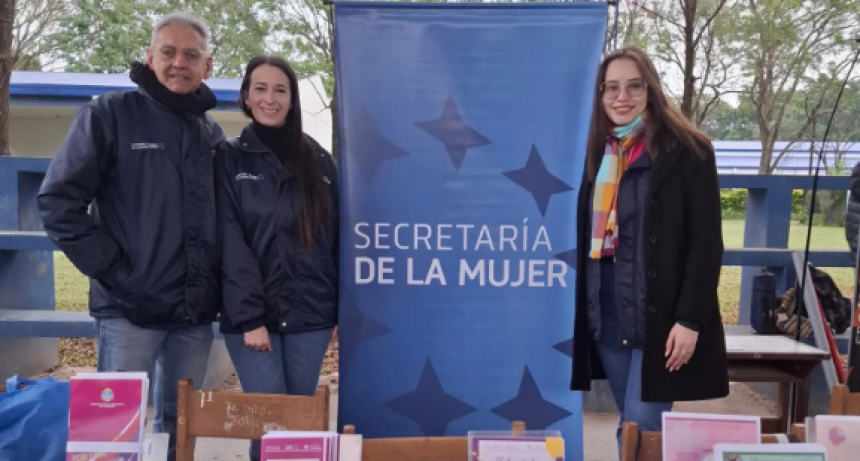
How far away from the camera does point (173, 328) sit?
7.27 feet

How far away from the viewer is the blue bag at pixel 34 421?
179 cm

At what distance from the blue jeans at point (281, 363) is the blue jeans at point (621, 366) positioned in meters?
0.90

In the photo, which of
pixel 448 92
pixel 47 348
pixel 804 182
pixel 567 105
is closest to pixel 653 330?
pixel 567 105

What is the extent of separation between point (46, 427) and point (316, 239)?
91cm

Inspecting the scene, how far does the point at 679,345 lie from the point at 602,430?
6.44 ft

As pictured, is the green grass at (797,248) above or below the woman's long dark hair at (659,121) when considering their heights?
below

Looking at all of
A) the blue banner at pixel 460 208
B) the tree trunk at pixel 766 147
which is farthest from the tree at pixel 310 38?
the tree trunk at pixel 766 147

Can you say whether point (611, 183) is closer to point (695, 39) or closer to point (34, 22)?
point (695, 39)

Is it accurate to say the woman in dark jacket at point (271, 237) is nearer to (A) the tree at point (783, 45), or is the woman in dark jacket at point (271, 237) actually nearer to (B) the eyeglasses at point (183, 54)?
(B) the eyeglasses at point (183, 54)

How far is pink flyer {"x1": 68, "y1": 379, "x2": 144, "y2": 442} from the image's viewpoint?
4.92 ft

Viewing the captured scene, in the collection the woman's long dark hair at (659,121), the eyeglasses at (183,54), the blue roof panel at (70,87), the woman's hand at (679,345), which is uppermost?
the blue roof panel at (70,87)

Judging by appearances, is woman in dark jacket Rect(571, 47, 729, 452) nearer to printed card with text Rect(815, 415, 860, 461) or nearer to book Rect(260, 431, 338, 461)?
printed card with text Rect(815, 415, 860, 461)

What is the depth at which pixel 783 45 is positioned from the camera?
14.3 m

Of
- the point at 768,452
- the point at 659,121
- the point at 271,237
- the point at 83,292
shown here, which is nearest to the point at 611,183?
the point at 659,121
